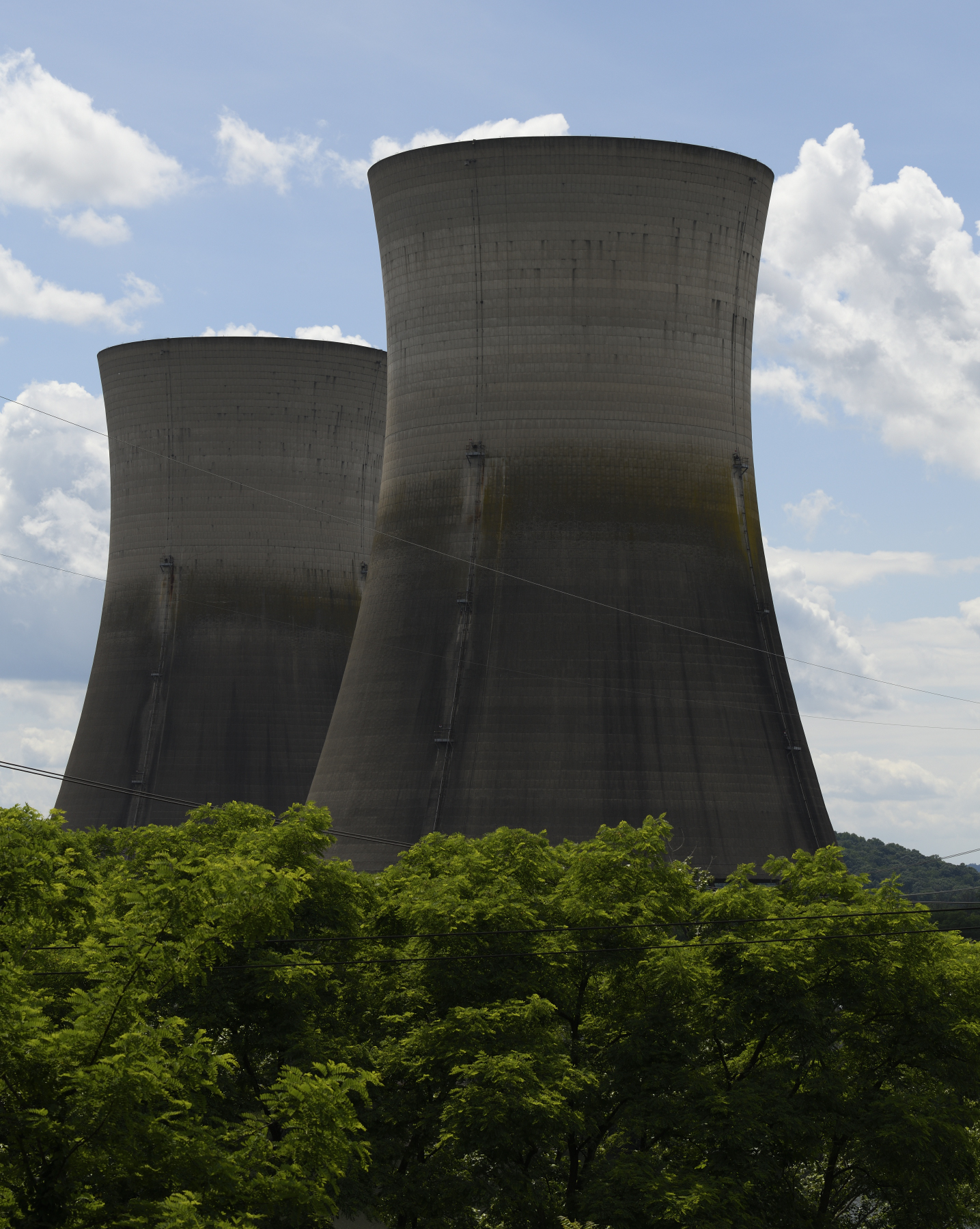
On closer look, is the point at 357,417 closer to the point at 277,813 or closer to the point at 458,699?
the point at 277,813

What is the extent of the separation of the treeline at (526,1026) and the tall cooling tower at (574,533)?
7250mm

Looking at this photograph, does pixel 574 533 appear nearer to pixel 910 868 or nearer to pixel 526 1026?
pixel 526 1026

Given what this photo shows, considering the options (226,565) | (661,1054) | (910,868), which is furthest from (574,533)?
(910,868)

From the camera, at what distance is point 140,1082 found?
8.97 meters

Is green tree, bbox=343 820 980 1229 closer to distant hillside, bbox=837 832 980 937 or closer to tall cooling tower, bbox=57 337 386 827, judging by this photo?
tall cooling tower, bbox=57 337 386 827

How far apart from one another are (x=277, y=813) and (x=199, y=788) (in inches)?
75.3

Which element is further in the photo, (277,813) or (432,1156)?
(277,813)

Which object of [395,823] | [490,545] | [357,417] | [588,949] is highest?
[357,417]

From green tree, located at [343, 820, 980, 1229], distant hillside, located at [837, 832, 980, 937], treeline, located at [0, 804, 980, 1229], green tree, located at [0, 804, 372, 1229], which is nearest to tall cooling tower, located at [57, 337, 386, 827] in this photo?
treeline, located at [0, 804, 980, 1229]

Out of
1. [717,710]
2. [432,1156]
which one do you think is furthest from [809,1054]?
[717,710]

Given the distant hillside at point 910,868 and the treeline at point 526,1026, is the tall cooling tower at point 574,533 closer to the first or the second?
the treeline at point 526,1026

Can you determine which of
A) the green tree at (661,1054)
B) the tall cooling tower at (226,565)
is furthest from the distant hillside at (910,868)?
the green tree at (661,1054)

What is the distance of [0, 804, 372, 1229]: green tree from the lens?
879 cm

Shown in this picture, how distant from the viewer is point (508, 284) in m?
24.9
